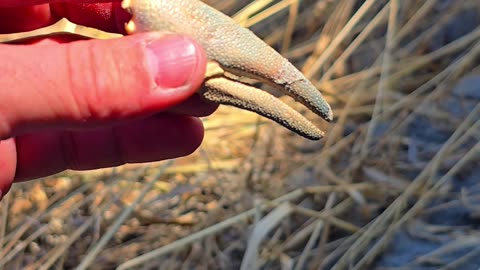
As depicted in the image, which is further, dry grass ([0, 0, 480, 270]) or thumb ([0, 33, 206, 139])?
dry grass ([0, 0, 480, 270])

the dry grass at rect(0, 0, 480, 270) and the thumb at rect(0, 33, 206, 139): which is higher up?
the thumb at rect(0, 33, 206, 139)

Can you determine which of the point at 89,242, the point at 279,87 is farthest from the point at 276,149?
the point at 279,87

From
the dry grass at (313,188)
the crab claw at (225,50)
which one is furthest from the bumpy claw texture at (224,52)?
the dry grass at (313,188)

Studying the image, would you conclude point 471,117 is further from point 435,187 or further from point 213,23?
point 213,23

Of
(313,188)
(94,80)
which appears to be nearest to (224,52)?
(94,80)

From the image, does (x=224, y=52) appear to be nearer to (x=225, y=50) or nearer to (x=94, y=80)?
(x=225, y=50)

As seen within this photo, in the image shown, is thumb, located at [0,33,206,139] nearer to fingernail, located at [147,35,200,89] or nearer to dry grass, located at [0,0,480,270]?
fingernail, located at [147,35,200,89]

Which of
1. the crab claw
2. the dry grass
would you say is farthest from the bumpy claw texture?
the dry grass
